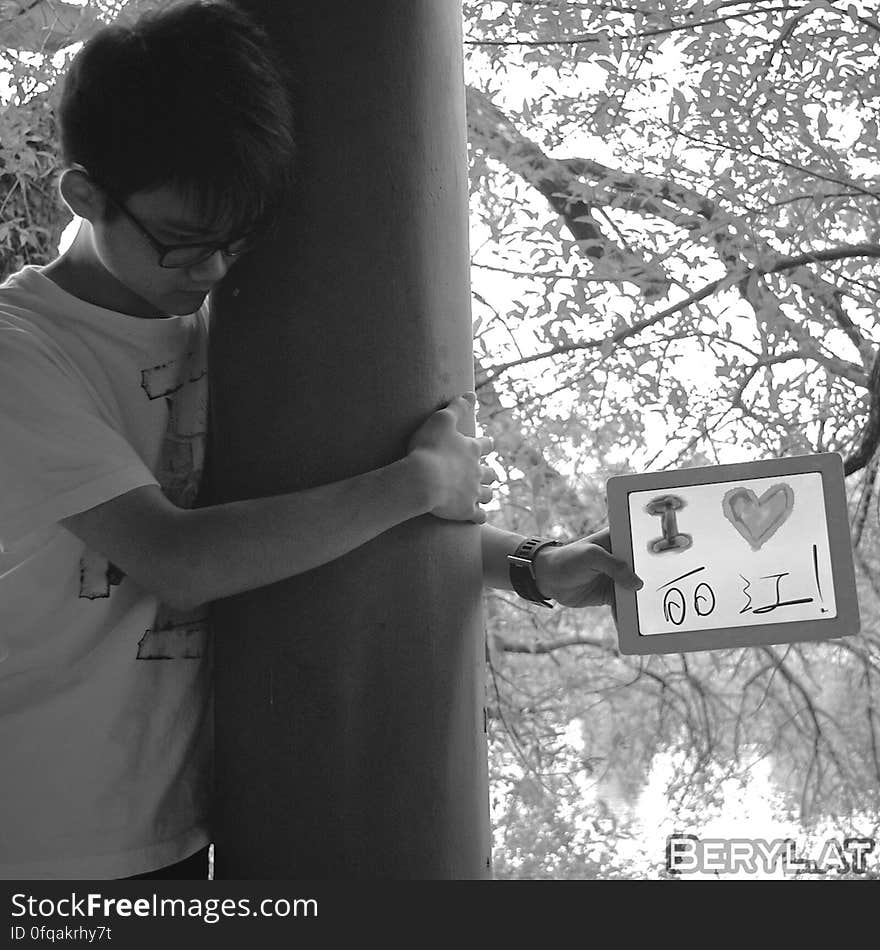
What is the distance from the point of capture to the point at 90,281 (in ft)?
3.65

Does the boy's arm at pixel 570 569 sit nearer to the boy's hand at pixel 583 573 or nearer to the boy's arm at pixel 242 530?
the boy's hand at pixel 583 573

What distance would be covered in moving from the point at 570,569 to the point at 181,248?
1.82 feet

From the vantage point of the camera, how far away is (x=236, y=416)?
1121 millimetres

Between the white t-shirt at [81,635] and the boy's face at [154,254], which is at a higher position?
the boy's face at [154,254]

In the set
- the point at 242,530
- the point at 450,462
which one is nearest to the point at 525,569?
the point at 450,462

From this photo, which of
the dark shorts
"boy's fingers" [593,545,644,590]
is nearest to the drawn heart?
"boy's fingers" [593,545,644,590]

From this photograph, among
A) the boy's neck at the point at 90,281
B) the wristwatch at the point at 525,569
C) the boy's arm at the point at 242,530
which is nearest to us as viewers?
the boy's arm at the point at 242,530

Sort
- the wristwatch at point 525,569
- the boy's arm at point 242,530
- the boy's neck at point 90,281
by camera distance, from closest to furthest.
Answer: the boy's arm at point 242,530 < the boy's neck at point 90,281 < the wristwatch at point 525,569

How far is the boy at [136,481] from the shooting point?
0.98m

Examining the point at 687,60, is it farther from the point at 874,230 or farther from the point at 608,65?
the point at 874,230

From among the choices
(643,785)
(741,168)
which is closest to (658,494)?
(741,168)

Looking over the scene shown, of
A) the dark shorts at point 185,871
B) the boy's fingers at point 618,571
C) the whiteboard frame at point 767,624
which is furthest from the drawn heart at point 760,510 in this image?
the dark shorts at point 185,871

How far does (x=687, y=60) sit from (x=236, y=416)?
1764mm

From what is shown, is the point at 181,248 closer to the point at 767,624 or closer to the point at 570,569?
the point at 570,569
